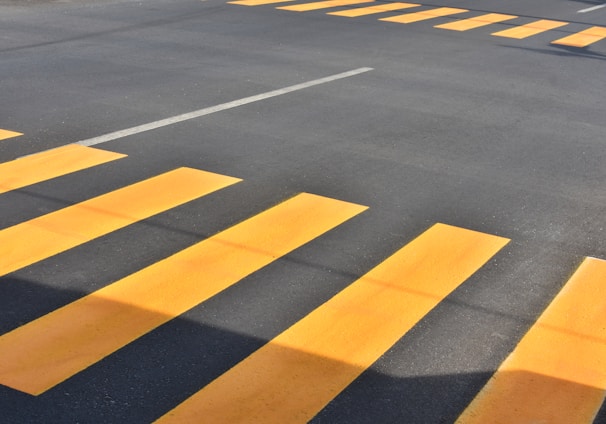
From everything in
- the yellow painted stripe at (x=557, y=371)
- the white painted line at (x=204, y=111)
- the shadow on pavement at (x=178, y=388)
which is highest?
the shadow on pavement at (x=178, y=388)

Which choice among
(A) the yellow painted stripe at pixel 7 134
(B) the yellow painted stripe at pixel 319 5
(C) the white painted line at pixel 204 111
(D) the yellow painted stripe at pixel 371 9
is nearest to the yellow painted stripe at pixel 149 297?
(C) the white painted line at pixel 204 111

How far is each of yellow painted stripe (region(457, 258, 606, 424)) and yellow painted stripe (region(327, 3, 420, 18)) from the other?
1475cm

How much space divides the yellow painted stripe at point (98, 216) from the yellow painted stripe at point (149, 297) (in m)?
0.70

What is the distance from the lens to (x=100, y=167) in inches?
359

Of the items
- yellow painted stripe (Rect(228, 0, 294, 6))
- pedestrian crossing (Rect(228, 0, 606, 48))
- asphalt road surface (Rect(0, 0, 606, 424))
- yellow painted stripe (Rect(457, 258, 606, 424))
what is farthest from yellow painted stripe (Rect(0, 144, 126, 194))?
yellow painted stripe (Rect(228, 0, 294, 6))

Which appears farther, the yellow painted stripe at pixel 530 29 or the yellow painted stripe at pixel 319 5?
the yellow painted stripe at pixel 319 5

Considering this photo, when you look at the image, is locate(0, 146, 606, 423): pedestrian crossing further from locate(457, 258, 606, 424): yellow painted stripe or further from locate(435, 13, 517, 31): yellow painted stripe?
locate(435, 13, 517, 31): yellow painted stripe

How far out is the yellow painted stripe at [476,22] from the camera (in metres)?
20.1

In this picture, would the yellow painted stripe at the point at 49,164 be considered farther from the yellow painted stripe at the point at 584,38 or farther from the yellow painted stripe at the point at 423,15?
the yellow painted stripe at the point at 423,15

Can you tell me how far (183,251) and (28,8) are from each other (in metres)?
13.2

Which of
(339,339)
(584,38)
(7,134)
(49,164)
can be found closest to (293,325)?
(339,339)

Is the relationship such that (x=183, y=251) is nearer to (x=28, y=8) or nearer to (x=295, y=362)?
(x=295, y=362)

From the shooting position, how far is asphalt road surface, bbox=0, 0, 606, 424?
532cm

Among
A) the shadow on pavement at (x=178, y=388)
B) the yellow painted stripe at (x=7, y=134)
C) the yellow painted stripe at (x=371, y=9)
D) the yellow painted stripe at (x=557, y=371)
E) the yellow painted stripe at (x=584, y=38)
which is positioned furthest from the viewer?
the yellow painted stripe at (x=371, y=9)
